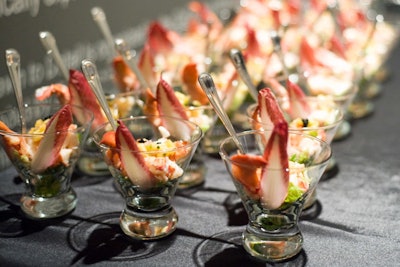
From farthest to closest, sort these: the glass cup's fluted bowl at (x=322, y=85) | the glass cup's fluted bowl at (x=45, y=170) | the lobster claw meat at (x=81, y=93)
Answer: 1. the glass cup's fluted bowl at (x=322, y=85)
2. the lobster claw meat at (x=81, y=93)
3. the glass cup's fluted bowl at (x=45, y=170)

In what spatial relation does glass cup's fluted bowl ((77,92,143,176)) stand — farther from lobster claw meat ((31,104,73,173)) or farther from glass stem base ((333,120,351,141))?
glass stem base ((333,120,351,141))

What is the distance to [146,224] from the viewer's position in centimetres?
114

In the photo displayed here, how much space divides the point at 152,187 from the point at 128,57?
37cm

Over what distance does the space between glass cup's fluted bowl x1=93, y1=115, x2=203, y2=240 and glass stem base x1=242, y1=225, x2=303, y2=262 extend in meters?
0.16

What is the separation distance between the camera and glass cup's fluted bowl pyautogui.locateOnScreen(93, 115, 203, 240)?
1.08m

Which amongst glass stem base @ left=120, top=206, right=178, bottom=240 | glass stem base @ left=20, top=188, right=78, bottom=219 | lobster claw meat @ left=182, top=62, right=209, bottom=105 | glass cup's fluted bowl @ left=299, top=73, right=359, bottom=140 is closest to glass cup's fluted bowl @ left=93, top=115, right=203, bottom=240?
glass stem base @ left=120, top=206, right=178, bottom=240

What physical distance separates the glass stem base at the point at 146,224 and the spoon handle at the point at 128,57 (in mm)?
341

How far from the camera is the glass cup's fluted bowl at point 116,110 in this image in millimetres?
1415

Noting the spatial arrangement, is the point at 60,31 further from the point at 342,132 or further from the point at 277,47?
the point at 342,132

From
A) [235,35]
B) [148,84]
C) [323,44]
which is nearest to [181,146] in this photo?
[148,84]

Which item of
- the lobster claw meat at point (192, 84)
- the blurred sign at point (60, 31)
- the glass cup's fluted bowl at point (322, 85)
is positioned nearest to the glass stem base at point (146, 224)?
the lobster claw meat at point (192, 84)

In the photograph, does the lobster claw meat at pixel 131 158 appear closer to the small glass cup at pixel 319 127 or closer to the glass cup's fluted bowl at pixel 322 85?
the small glass cup at pixel 319 127

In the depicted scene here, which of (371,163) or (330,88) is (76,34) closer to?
(330,88)

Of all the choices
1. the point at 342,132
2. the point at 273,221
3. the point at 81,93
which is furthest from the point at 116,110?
the point at 342,132
